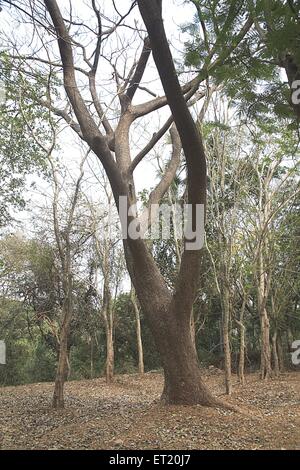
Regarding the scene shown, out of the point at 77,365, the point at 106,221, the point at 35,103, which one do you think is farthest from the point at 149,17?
the point at 77,365

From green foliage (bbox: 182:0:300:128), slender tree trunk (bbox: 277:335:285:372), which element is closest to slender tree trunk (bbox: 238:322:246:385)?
slender tree trunk (bbox: 277:335:285:372)

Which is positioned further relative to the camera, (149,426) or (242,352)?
(242,352)

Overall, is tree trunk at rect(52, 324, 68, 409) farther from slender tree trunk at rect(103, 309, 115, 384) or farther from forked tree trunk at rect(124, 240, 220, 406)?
slender tree trunk at rect(103, 309, 115, 384)

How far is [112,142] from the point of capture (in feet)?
19.6

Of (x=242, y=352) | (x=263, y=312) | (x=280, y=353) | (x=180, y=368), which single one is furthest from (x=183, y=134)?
(x=280, y=353)

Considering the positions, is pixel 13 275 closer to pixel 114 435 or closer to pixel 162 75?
pixel 114 435

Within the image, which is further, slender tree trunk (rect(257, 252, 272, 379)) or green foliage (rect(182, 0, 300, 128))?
slender tree trunk (rect(257, 252, 272, 379))

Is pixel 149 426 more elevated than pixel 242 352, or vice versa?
pixel 242 352

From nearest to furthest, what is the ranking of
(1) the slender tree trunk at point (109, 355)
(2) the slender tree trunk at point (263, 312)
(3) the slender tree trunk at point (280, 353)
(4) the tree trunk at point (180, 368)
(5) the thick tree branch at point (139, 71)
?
(4) the tree trunk at point (180, 368) < (5) the thick tree branch at point (139, 71) < (2) the slender tree trunk at point (263, 312) < (1) the slender tree trunk at point (109, 355) < (3) the slender tree trunk at point (280, 353)

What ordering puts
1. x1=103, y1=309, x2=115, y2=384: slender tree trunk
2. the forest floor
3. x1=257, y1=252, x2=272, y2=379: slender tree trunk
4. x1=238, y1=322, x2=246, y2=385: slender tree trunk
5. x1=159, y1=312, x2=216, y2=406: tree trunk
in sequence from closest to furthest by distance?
the forest floor
x1=159, y1=312, x2=216, y2=406: tree trunk
x1=238, y1=322, x2=246, y2=385: slender tree trunk
x1=257, y1=252, x2=272, y2=379: slender tree trunk
x1=103, y1=309, x2=115, y2=384: slender tree trunk

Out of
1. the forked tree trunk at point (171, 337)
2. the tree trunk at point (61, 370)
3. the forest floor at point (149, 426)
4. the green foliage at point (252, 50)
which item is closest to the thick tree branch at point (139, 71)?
the green foliage at point (252, 50)

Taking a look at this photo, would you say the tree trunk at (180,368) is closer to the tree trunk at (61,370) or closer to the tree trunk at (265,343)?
the tree trunk at (61,370)

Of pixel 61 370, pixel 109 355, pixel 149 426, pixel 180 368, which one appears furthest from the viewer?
pixel 109 355

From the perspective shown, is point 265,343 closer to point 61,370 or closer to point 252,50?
point 61,370
